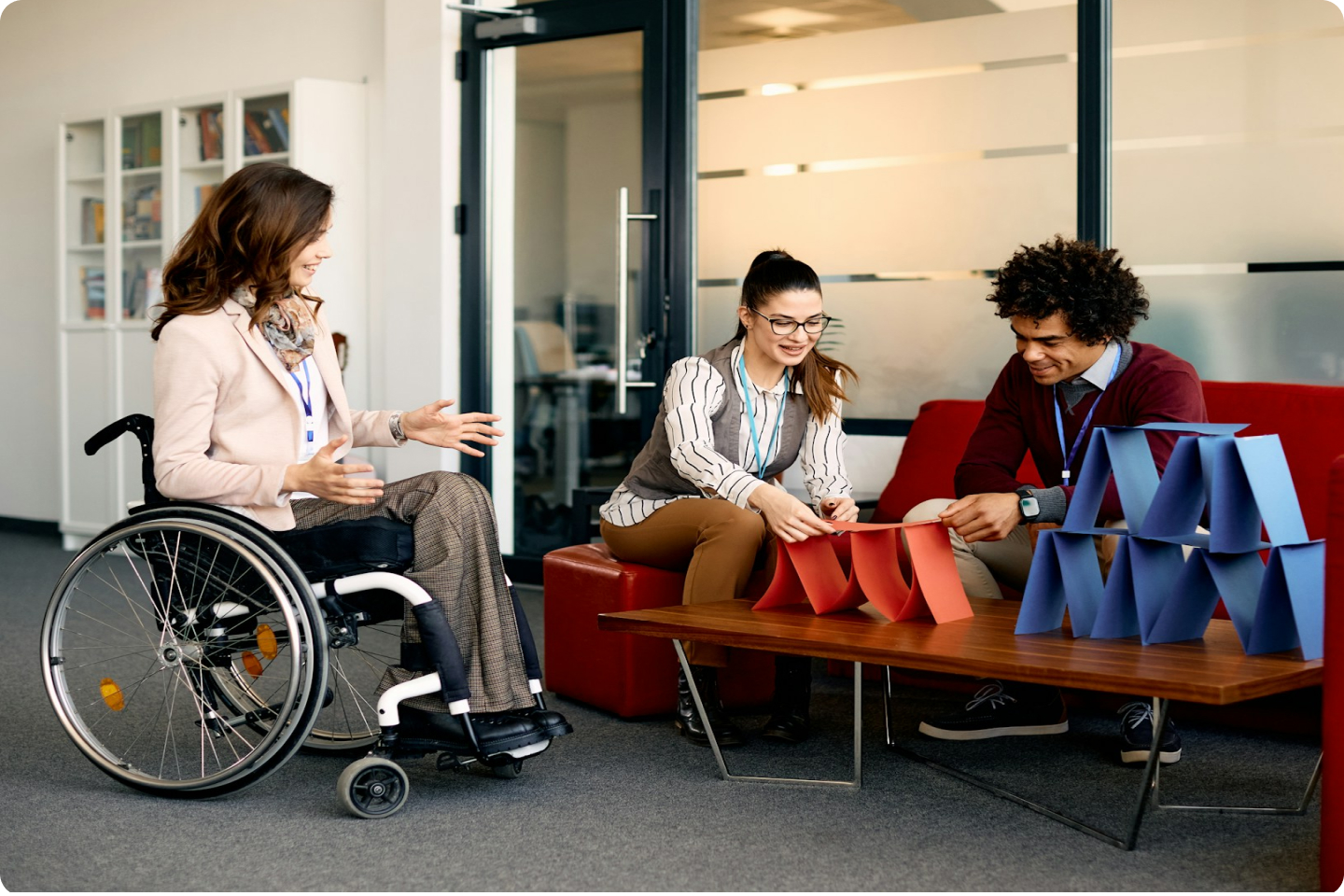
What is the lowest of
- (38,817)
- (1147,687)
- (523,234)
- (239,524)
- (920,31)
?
(38,817)

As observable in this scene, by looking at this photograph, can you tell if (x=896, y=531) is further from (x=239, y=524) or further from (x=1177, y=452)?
(x=239, y=524)

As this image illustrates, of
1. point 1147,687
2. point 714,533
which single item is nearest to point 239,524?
point 714,533

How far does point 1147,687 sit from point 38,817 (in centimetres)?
180

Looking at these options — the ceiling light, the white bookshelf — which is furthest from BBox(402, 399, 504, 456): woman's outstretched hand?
the white bookshelf

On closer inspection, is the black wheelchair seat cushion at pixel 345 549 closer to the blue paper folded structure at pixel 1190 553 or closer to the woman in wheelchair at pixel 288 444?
the woman in wheelchair at pixel 288 444

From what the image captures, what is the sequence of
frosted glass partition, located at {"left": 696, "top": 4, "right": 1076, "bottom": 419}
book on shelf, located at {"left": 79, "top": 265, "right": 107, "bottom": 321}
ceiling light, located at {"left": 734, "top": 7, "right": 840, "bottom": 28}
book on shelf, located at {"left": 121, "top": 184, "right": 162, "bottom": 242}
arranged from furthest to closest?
book on shelf, located at {"left": 79, "top": 265, "right": 107, "bottom": 321} → book on shelf, located at {"left": 121, "top": 184, "right": 162, "bottom": 242} → ceiling light, located at {"left": 734, "top": 7, "right": 840, "bottom": 28} → frosted glass partition, located at {"left": 696, "top": 4, "right": 1076, "bottom": 419}

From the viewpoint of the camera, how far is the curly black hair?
2609 millimetres

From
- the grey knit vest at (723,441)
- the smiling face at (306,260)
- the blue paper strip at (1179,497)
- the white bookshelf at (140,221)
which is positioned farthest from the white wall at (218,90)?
the blue paper strip at (1179,497)

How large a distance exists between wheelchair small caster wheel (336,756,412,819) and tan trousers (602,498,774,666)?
621mm

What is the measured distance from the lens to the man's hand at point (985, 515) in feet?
8.14

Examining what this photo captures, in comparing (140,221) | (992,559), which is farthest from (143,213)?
(992,559)

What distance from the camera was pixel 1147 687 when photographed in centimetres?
181

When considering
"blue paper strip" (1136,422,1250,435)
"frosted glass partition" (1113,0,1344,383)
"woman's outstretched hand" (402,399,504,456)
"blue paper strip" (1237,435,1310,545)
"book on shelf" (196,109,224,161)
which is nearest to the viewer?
"blue paper strip" (1237,435,1310,545)

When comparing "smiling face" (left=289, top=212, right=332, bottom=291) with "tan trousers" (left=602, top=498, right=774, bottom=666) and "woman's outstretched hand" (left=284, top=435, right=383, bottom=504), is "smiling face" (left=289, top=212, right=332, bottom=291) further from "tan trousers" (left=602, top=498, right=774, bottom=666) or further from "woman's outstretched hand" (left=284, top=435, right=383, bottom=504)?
"tan trousers" (left=602, top=498, right=774, bottom=666)
